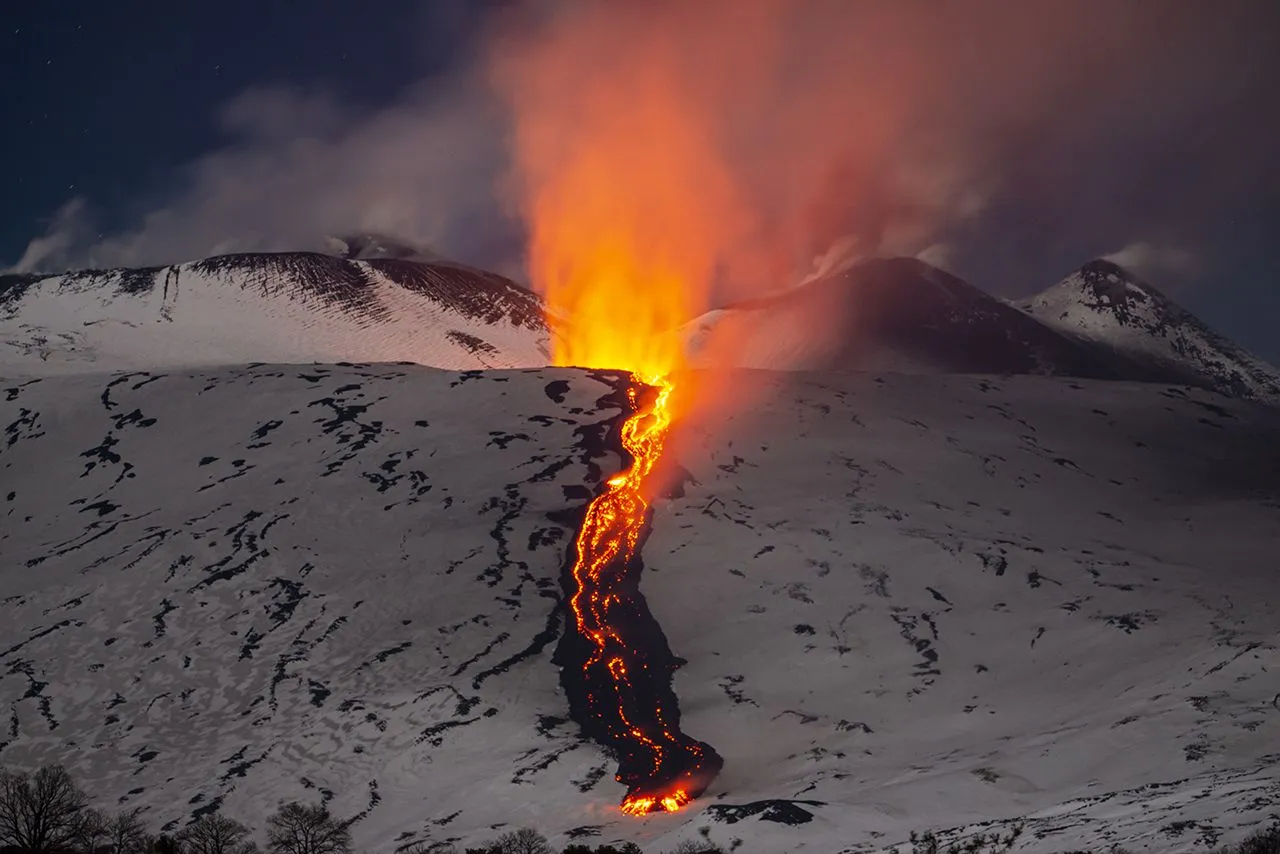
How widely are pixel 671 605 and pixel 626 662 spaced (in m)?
9.12

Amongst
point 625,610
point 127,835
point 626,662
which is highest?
point 625,610

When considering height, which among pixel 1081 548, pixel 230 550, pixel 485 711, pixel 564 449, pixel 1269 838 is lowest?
pixel 1269 838

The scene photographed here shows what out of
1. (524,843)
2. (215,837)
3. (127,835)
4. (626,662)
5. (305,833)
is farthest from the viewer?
(626,662)

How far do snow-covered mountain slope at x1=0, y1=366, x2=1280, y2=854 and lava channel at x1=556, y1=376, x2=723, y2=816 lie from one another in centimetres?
172

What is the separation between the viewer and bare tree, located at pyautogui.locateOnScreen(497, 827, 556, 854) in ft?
217

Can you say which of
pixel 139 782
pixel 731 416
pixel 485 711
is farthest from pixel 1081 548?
pixel 139 782

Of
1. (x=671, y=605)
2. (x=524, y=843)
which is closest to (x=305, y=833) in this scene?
(x=524, y=843)

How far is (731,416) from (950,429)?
22.9 m

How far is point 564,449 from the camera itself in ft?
435

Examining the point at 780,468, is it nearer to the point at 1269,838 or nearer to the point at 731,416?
the point at 731,416

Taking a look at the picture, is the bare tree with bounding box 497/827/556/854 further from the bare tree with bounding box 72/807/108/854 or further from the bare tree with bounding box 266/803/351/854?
the bare tree with bounding box 72/807/108/854

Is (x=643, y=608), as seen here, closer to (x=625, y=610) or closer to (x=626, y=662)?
(x=625, y=610)

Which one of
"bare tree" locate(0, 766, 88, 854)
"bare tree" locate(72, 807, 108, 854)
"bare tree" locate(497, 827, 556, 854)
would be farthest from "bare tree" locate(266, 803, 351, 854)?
"bare tree" locate(0, 766, 88, 854)

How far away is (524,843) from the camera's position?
66938 mm
